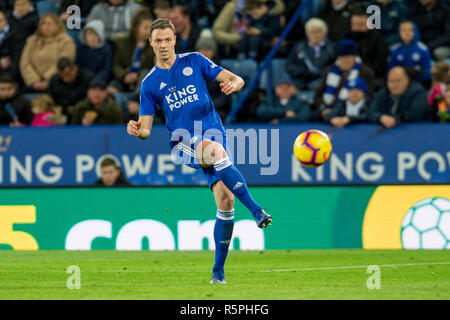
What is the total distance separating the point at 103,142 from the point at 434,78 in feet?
16.5

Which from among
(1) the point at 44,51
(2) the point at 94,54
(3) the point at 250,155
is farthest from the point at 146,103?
(1) the point at 44,51

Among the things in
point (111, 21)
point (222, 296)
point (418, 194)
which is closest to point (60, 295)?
point (222, 296)

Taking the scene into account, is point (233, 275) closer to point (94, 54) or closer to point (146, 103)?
point (146, 103)

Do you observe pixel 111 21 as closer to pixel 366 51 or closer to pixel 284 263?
Result: pixel 366 51

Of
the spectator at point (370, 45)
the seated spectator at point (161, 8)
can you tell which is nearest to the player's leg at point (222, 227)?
the spectator at point (370, 45)

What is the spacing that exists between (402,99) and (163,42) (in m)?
6.07

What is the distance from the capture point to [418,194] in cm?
1305

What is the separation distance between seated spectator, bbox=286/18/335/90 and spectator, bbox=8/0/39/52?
472cm

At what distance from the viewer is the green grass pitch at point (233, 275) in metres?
8.22

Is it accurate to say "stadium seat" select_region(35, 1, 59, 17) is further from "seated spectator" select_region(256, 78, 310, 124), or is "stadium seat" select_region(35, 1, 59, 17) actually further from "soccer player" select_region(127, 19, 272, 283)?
"soccer player" select_region(127, 19, 272, 283)

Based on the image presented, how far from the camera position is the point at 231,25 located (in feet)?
54.2

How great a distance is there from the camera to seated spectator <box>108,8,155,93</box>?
16.2 metres

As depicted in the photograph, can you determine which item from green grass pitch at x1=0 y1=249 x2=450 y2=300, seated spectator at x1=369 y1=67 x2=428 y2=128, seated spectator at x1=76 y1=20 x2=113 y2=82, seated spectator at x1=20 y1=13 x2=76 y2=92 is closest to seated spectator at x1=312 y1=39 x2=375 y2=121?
seated spectator at x1=369 y1=67 x2=428 y2=128

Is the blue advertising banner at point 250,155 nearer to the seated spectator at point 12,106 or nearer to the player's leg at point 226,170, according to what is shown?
the seated spectator at point 12,106
